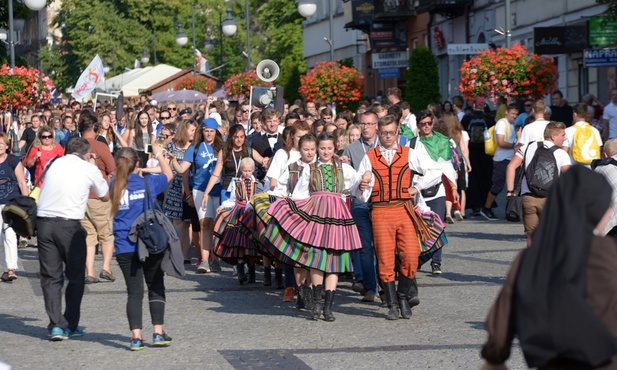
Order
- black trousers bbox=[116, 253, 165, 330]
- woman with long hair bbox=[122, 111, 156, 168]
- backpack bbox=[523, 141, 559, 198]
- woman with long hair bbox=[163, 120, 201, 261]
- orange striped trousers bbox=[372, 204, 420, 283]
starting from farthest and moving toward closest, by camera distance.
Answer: woman with long hair bbox=[122, 111, 156, 168]
woman with long hair bbox=[163, 120, 201, 261]
backpack bbox=[523, 141, 559, 198]
orange striped trousers bbox=[372, 204, 420, 283]
black trousers bbox=[116, 253, 165, 330]

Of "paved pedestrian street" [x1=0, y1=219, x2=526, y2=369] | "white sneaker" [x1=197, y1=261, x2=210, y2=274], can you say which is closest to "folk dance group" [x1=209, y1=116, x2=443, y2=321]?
"paved pedestrian street" [x1=0, y1=219, x2=526, y2=369]

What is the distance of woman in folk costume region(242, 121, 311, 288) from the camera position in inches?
472

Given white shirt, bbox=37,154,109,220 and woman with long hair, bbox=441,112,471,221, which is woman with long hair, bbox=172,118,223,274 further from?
white shirt, bbox=37,154,109,220

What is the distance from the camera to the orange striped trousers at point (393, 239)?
11.2 meters

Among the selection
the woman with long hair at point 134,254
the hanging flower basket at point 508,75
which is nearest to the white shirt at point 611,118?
the hanging flower basket at point 508,75

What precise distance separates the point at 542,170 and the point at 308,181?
2244 millimetres

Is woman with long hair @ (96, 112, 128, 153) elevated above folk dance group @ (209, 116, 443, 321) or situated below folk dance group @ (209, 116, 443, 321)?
above

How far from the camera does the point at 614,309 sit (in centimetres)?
488

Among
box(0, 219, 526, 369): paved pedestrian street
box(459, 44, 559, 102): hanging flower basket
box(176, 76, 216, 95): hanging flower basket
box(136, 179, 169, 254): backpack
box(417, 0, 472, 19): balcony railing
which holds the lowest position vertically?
box(0, 219, 526, 369): paved pedestrian street

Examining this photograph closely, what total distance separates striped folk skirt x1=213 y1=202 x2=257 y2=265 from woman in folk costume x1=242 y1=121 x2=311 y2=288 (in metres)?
0.25

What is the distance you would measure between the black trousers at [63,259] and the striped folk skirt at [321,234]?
1.73 m

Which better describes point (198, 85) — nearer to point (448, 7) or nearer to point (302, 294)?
point (448, 7)

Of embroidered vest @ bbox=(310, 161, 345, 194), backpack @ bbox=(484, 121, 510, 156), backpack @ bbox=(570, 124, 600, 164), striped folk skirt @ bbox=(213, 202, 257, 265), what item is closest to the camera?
embroidered vest @ bbox=(310, 161, 345, 194)

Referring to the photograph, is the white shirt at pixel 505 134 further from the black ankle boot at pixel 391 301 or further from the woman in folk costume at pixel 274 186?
the black ankle boot at pixel 391 301
